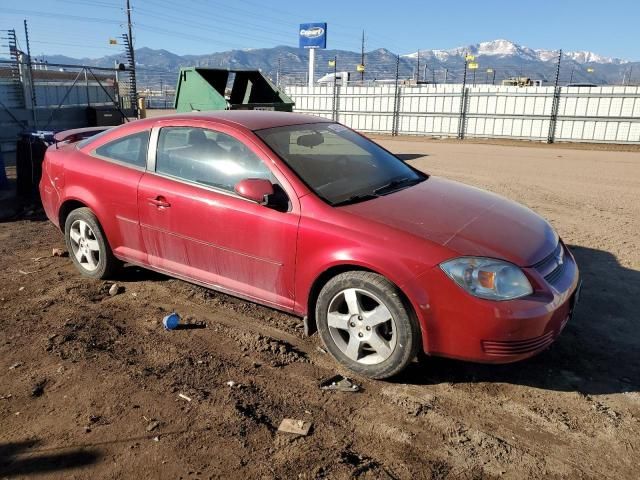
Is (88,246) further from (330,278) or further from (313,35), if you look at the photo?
(313,35)

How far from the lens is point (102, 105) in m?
16.6

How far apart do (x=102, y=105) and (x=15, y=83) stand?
3657mm

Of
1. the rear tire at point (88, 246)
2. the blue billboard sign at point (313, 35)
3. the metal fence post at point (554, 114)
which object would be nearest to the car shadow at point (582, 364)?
the rear tire at point (88, 246)

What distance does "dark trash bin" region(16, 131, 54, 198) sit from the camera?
812cm

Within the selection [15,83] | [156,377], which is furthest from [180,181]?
[15,83]

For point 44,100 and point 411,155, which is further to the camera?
point 411,155

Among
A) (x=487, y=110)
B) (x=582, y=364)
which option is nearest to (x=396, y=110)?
(x=487, y=110)

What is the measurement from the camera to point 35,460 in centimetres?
259

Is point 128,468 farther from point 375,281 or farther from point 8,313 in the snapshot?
point 8,313

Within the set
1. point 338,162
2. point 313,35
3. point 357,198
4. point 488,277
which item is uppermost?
point 313,35

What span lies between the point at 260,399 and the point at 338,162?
194 centimetres

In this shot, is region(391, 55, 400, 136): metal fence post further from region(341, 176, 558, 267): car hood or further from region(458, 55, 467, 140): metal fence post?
region(341, 176, 558, 267): car hood

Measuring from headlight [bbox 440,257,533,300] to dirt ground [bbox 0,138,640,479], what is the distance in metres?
0.67

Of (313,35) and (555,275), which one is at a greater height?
(313,35)
